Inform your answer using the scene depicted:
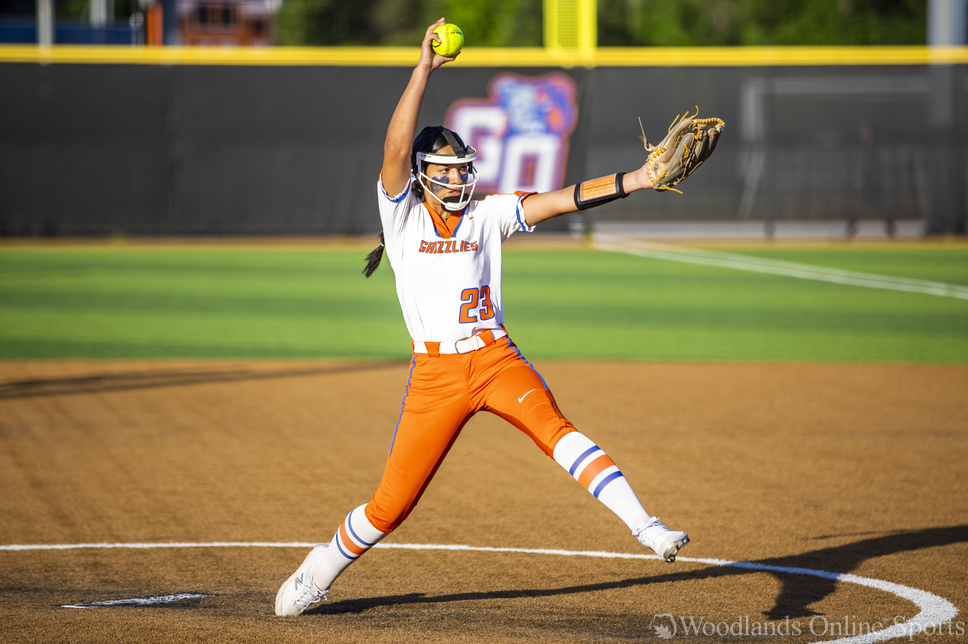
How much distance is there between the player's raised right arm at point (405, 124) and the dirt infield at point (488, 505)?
1.64 metres

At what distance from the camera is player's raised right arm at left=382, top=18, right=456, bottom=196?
143 inches

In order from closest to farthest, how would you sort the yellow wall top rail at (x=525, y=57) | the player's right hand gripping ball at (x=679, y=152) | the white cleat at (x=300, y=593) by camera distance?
the player's right hand gripping ball at (x=679, y=152)
the white cleat at (x=300, y=593)
the yellow wall top rail at (x=525, y=57)

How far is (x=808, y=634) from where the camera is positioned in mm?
3748

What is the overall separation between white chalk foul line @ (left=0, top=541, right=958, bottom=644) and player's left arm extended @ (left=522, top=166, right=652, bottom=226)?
68.4 inches

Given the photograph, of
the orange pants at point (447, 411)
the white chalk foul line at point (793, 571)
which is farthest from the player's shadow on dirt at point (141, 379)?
the orange pants at point (447, 411)

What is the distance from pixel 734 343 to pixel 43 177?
15306mm

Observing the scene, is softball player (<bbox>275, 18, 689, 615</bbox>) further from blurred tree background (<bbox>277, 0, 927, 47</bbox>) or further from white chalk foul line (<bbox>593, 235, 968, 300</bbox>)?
blurred tree background (<bbox>277, 0, 927, 47</bbox>)

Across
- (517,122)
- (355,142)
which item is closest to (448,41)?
(517,122)

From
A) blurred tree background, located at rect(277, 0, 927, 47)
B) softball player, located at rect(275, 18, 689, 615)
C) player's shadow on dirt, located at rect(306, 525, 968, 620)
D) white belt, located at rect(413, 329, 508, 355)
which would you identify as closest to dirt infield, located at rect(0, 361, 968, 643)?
player's shadow on dirt, located at rect(306, 525, 968, 620)

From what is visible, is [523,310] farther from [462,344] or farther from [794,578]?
[462,344]

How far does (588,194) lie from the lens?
3760 mm

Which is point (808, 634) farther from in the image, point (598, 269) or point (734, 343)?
point (598, 269)

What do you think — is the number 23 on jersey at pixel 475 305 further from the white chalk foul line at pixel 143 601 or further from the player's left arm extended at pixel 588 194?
the white chalk foul line at pixel 143 601

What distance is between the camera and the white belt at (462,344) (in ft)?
12.6
